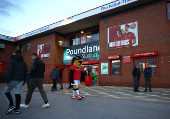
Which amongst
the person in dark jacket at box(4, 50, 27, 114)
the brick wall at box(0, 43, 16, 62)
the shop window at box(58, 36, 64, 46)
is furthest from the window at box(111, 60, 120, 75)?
the brick wall at box(0, 43, 16, 62)

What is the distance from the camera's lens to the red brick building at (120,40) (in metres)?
12.4

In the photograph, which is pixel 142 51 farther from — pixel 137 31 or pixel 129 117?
pixel 129 117

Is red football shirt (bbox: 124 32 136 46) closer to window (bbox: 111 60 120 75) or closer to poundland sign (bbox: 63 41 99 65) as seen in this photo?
window (bbox: 111 60 120 75)

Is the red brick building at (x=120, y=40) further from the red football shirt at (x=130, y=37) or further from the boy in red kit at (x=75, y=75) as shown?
the boy in red kit at (x=75, y=75)

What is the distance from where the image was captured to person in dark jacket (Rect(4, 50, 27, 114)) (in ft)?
12.9

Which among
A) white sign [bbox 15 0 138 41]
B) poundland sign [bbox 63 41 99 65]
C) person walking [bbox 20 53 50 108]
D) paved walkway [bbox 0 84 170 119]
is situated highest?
white sign [bbox 15 0 138 41]

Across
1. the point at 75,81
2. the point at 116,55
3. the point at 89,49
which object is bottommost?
the point at 75,81

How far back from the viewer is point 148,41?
1301 cm

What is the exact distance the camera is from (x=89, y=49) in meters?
19.0

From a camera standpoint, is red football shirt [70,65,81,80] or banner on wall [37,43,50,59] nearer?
red football shirt [70,65,81,80]

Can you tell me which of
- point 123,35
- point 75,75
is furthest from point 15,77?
point 123,35

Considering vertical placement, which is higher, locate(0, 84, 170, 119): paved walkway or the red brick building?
the red brick building

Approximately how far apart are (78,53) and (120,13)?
26.2 ft

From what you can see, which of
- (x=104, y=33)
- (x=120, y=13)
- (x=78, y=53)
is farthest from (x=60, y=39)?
(x=120, y=13)
